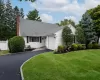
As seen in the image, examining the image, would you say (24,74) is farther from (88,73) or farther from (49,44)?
(49,44)

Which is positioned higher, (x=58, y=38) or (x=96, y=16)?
(x=96, y=16)

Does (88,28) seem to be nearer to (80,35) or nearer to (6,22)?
(80,35)

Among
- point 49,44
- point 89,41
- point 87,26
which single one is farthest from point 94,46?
point 49,44

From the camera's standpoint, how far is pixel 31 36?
2950 cm

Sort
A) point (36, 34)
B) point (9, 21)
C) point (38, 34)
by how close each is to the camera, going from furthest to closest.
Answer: point (9, 21) < point (38, 34) < point (36, 34)

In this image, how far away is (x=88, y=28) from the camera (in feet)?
88.0

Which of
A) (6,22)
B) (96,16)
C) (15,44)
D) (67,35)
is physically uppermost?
(6,22)

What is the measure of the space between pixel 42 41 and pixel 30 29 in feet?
10.7

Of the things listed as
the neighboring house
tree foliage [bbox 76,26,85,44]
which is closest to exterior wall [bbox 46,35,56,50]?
the neighboring house

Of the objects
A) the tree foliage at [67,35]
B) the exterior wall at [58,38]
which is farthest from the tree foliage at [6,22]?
the tree foliage at [67,35]

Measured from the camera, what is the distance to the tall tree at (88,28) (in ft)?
87.6

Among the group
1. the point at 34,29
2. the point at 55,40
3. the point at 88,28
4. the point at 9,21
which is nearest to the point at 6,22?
the point at 9,21

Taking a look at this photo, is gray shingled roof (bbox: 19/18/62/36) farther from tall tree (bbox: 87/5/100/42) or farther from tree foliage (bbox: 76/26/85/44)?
tall tree (bbox: 87/5/100/42)

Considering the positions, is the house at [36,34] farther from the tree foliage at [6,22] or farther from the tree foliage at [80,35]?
the tree foliage at [6,22]
